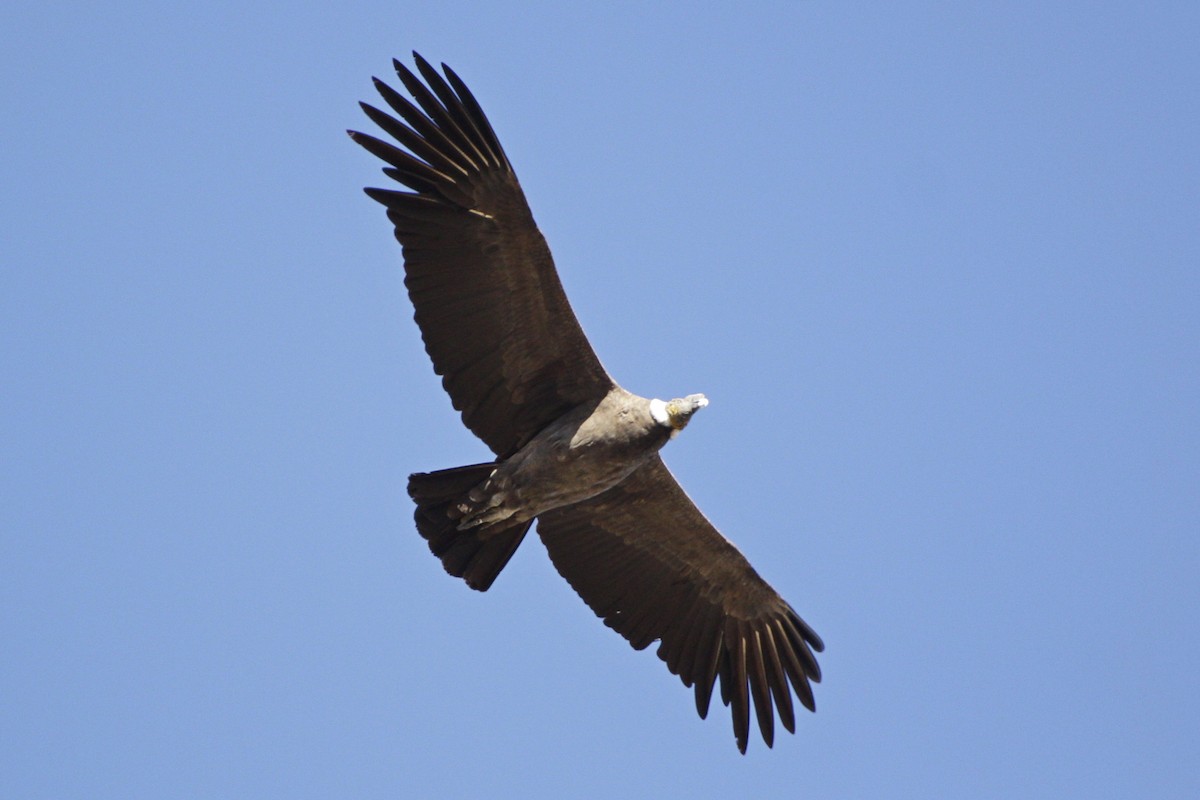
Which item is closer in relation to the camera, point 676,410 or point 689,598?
point 676,410

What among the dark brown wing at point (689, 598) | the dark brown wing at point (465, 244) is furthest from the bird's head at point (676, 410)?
the dark brown wing at point (689, 598)

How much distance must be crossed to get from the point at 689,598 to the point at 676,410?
7.64 ft

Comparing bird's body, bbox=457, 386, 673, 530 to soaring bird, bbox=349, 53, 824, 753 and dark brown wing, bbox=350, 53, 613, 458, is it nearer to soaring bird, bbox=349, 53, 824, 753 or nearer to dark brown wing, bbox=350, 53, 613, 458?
soaring bird, bbox=349, 53, 824, 753

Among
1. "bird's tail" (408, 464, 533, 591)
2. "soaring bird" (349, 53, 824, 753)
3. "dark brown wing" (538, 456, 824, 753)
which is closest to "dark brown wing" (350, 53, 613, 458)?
"soaring bird" (349, 53, 824, 753)

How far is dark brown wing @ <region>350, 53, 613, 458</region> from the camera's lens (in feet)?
37.2

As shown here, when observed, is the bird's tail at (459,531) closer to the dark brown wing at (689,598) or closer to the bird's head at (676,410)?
the dark brown wing at (689,598)

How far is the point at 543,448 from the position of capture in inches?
469

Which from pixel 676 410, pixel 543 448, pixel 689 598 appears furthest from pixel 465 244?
pixel 689 598

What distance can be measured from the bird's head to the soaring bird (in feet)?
0.04

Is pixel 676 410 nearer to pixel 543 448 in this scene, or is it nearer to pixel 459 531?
pixel 543 448

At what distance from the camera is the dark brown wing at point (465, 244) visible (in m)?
11.4

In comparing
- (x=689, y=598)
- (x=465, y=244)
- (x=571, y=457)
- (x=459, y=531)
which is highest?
(x=465, y=244)

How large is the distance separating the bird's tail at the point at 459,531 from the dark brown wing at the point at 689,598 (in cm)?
77

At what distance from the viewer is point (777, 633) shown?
13.5m
